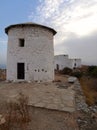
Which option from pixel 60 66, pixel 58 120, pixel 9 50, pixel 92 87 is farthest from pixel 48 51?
pixel 60 66

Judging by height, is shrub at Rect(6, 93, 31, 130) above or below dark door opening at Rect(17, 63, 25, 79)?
below

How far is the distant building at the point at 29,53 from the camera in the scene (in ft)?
48.0

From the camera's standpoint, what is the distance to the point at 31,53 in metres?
14.7

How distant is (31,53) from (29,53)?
172 mm

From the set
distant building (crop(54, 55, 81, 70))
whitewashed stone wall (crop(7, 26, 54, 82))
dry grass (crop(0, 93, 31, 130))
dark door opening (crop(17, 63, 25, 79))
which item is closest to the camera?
dry grass (crop(0, 93, 31, 130))

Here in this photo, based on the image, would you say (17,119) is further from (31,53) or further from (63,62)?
(63,62)

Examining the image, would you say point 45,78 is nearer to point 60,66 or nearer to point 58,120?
point 58,120

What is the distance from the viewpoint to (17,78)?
14945 mm

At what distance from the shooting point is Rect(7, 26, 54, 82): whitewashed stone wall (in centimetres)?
1463

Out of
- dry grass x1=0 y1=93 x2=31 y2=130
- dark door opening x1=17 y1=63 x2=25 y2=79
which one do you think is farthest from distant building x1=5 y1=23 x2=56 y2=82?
dry grass x1=0 y1=93 x2=31 y2=130

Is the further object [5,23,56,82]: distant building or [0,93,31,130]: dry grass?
[5,23,56,82]: distant building

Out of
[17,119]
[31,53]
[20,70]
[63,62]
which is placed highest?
[31,53]

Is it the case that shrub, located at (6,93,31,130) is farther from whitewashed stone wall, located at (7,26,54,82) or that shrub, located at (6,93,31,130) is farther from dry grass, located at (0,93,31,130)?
whitewashed stone wall, located at (7,26,54,82)

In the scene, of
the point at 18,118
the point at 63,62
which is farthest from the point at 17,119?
the point at 63,62
